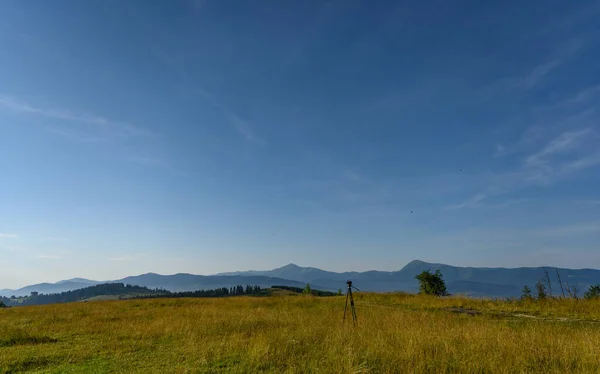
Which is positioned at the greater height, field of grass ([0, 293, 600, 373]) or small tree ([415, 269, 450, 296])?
field of grass ([0, 293, 600, 373])

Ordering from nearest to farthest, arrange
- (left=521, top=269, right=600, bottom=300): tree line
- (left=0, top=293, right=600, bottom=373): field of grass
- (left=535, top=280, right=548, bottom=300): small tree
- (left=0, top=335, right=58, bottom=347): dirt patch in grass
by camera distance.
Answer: (left=0, top=293, right=600, bottom=373): field of grass → (left=0, top=335, right=58, bottom=347): dirt patch in grass → (left=521, top=269, right=600, bottom=300): tree line → (left=535, top=280, right=548, bottom=300): small tree

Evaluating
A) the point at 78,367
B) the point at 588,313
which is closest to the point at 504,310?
the point at 588,313

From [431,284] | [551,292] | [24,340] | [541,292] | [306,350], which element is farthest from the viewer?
[431,284]

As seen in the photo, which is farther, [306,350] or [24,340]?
[24,340]

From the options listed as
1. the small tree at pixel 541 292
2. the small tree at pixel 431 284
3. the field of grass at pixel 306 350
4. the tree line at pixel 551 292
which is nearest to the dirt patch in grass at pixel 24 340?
the field of grass at pixel 306 350

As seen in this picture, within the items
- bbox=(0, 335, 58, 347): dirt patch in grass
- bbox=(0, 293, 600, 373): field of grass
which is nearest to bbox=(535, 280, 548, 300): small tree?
bbox=(0, 293, 600, 373): field of grass

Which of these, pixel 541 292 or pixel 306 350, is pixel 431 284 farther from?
pixel 306 350

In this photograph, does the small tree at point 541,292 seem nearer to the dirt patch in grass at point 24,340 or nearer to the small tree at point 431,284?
the small tree at point 431,284

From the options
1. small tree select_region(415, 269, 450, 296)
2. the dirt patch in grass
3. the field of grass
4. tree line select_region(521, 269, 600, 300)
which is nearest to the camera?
the field of grass

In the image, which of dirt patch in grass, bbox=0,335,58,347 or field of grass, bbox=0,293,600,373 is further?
dirt patch in grass, bbox=0,335,58,347

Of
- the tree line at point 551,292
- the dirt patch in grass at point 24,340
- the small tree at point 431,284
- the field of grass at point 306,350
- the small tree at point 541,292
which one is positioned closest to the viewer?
the field of grass at point 306,350

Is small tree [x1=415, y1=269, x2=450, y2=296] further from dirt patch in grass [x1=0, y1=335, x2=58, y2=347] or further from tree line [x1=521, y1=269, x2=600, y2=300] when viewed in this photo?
dirt patch in grass [x1=0, y1=335, x2=58, y2=347]

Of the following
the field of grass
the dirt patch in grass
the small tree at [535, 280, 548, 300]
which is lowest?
the small tree at [535, 280, 548, 300]

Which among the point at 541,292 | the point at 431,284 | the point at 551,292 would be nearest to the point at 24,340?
the point at 541,292
